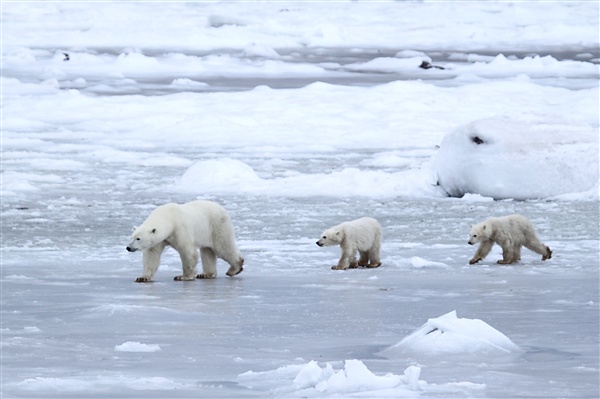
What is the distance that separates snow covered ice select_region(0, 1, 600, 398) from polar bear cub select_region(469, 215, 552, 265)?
14cm

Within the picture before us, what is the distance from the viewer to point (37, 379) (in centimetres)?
459

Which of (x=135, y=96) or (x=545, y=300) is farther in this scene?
(x=135, y=96)

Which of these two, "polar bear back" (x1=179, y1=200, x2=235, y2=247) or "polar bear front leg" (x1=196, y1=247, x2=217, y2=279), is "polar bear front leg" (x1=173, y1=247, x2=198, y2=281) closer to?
"polar bear back" (x1=179, y1=200, x2=235, y2=247)

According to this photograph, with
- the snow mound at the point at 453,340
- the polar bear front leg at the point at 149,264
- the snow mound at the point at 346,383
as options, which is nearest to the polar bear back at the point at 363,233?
the polar bear front leg at the point at 149,264

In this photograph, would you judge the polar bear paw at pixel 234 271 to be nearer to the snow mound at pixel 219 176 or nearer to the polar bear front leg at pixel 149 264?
the polar bear front leg at pixel 149 264

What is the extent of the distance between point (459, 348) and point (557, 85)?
20.3m

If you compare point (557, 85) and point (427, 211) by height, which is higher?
point (557, 85)

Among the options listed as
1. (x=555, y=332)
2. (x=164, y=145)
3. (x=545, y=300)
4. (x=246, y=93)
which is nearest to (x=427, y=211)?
(x=545, y=300)

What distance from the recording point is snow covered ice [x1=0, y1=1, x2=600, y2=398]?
193 inches

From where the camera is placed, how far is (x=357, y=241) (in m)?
8.44

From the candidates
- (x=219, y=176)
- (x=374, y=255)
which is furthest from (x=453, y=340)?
(x=219, y=176)

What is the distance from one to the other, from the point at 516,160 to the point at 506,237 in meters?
3.41

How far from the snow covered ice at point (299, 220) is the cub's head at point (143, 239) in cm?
26

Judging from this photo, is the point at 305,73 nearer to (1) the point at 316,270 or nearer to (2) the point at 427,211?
(2) the point at 427,211
